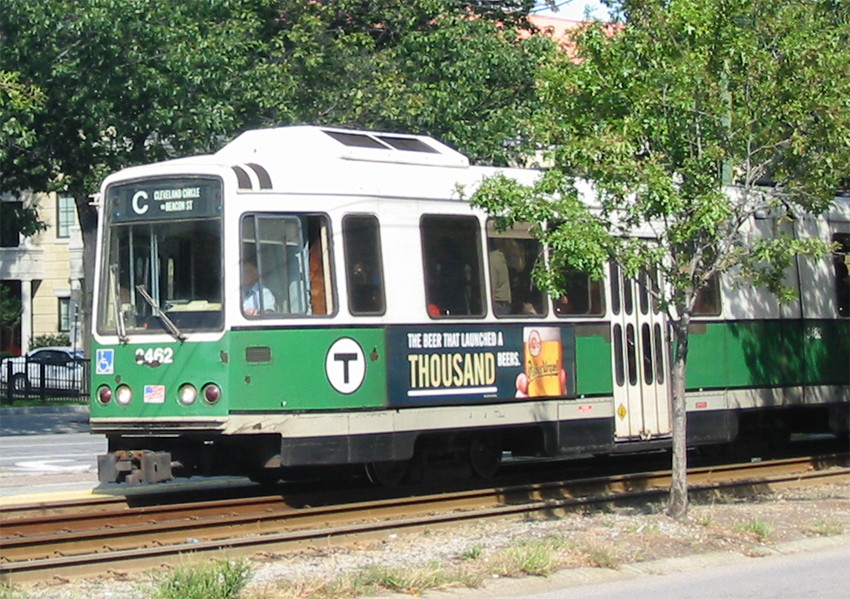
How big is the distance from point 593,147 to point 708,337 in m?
4.97

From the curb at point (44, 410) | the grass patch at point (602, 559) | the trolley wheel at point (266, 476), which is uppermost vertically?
the curb at point (44, 410)

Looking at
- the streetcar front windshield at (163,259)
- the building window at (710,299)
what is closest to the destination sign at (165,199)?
the streetcar front windshield at (163,259)

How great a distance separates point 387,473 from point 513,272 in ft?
7.90

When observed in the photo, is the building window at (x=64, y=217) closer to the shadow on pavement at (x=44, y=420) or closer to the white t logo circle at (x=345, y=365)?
the shadow on pavement at (x=44, y=420)

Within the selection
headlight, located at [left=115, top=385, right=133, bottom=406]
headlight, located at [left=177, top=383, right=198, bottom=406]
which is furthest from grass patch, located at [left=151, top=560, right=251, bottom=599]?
headlight, located at [left=115, top=385, right=133, bottom=406]

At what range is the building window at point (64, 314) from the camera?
5472 centimetres

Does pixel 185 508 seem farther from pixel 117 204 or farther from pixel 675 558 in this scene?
pixel 675 558

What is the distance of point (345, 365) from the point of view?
43.0 feet

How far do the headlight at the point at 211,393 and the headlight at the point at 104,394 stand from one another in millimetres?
1158

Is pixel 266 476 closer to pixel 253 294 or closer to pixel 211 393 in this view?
pixel 211 393

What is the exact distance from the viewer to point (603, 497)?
13.9m

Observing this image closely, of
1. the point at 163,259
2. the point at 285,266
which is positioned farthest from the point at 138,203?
the point at 285,266

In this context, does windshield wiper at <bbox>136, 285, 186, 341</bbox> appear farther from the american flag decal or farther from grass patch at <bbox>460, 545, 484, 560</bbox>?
grass patch at <bbox>460, 545, 484, 560</bbox>

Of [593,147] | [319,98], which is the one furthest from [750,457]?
[319,98]
